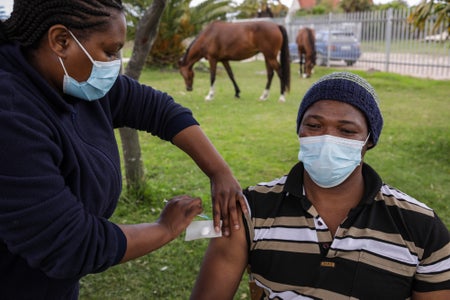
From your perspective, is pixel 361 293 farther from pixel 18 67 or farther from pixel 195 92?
pixel 195 92

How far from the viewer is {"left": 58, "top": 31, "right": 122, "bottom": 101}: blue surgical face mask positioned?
1.42 meters

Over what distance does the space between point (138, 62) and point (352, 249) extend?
2754 mm

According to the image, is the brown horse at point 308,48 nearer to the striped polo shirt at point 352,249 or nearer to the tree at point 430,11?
the tree at point 430,11

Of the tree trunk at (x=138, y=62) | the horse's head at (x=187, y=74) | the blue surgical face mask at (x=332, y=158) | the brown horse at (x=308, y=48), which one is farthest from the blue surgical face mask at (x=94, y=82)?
the brown horse at (x=308, y=48)

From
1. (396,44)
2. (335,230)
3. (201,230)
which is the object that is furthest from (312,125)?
(396,44)

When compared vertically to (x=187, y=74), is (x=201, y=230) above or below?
above

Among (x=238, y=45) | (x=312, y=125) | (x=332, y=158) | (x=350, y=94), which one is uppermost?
(x=350, y=94)

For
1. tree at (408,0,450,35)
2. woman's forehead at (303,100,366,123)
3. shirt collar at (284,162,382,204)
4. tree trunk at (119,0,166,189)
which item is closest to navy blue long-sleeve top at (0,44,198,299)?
shirt collar at (284,162,382,204)

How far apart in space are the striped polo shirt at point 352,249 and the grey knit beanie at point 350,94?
0.83ft

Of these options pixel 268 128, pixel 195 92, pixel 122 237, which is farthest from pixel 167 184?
pixel 195 92

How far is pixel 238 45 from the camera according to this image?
10.9 metres

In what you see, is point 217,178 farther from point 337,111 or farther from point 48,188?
point 48,188

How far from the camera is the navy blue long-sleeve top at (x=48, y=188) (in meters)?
1.15

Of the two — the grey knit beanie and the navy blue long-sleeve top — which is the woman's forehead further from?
the navy blue long-sleeve top
